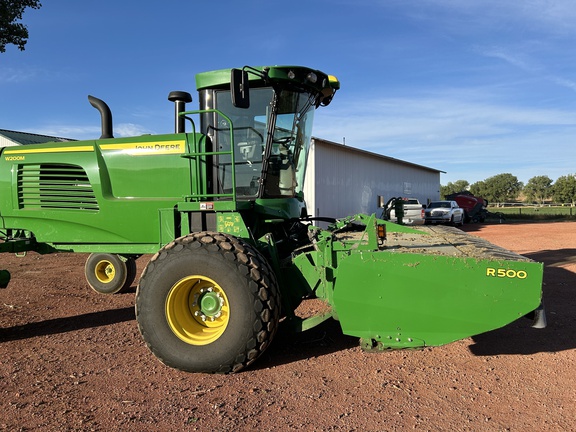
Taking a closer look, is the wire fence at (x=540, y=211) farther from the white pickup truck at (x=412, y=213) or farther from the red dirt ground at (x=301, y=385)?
the red dirt ground at (x=301, y=385)

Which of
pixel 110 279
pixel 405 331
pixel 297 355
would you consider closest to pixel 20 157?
pixel 110 279

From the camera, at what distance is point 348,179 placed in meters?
21.5

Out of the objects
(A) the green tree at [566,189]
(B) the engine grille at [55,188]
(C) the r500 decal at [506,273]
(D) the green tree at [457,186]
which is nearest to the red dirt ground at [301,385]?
(C) the r500 decal at [506,273]

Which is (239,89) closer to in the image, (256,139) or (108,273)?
(256,139)

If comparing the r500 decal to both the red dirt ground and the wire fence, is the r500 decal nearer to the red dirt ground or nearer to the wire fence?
the red dirt ground

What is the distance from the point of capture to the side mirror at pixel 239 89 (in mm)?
3854

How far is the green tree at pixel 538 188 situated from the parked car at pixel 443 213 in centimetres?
7332

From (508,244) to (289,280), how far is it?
12.6 m

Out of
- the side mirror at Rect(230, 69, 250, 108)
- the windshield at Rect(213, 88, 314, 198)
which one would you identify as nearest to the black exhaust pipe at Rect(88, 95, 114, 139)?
the windshield at Rect(213, 88, 314, 198)

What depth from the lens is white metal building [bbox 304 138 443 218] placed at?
704 inches

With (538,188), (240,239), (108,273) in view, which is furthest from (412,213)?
(538,188)

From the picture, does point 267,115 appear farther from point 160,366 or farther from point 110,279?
point 110,279

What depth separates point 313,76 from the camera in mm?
4680

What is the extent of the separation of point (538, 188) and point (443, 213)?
267 feet
